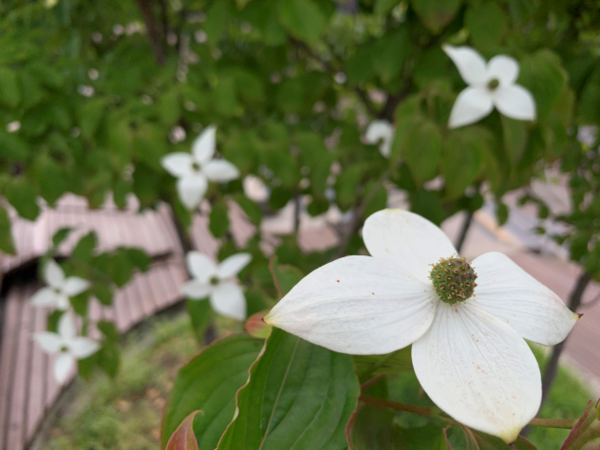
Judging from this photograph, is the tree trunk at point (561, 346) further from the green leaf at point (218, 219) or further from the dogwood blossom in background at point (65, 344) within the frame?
the dogwood blossom in background at point (65, 344)

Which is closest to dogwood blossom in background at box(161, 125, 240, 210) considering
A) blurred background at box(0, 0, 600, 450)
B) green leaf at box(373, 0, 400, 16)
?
blurred background at box(0, 0, 600, 450)

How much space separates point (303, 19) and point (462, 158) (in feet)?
0.77

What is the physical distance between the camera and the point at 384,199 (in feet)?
1.62

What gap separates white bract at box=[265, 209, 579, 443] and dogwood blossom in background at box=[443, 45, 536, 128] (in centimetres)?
24

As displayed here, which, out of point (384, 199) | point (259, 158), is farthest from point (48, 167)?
point (384, 199)

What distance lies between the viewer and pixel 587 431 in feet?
0.51

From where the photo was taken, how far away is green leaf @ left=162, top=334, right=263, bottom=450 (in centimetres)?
22

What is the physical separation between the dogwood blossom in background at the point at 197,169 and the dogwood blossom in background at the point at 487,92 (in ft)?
0.92

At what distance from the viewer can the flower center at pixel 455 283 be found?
175 millimetres

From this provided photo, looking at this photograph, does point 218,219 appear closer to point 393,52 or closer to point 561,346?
point 393,52

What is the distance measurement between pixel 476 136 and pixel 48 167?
0.49m

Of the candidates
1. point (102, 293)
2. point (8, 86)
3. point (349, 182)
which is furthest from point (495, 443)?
point (102, 293)

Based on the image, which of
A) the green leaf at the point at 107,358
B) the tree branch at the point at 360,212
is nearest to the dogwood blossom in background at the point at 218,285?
the tree branch at the point at 360,212

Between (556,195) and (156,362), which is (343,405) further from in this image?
(556,195)
